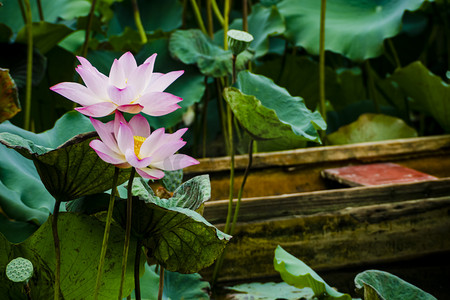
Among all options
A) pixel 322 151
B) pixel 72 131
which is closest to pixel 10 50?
pixel 72 131

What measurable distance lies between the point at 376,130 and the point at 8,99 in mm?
1137

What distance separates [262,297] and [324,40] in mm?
848

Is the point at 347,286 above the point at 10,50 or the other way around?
the other way around

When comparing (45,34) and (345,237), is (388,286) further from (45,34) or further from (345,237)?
(45,34)

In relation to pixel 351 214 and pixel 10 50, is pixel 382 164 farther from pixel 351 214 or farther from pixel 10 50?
pixel 10 50

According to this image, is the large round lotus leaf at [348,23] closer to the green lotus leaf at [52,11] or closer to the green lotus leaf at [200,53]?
the green lotus leaf at [200,53]

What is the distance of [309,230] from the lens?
3.63ft

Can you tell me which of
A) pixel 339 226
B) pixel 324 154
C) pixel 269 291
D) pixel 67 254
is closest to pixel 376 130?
pixel 324 154

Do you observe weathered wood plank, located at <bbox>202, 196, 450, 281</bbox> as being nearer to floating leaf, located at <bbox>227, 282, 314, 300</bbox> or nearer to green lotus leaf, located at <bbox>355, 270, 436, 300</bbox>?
floating leaf, located at <bbox>227, 282, 314, 300</bbox>

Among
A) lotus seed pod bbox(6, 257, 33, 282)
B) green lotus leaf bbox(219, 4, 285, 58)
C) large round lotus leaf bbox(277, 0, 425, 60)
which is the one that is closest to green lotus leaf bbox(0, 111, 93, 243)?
lotus seed pod bbox(6, 257, 33, 282)

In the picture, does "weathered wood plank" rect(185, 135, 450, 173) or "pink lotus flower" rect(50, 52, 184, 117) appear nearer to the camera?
"pink lotus flower" rect(50, 52, 184, 117)

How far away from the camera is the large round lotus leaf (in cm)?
149

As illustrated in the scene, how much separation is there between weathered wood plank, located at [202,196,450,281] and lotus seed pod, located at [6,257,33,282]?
614mm

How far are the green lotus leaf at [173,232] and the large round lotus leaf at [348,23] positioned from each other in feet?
3.51
